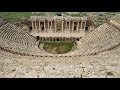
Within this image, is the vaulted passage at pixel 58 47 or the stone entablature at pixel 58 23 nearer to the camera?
the vaulted passage at pixel 58 47

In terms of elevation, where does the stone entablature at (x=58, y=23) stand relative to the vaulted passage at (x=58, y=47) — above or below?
above

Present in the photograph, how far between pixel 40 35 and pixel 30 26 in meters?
7.48

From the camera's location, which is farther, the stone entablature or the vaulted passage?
the stone entablature

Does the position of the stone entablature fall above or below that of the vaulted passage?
above

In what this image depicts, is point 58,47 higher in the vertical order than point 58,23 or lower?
lower

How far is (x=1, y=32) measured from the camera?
99.1 feet

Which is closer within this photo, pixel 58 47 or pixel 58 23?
pixel 58 47
